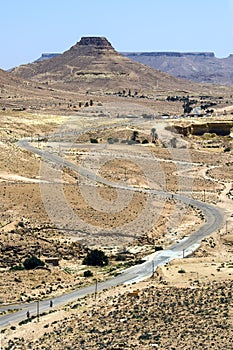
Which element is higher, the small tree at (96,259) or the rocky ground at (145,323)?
the rocky ground at (145,323)

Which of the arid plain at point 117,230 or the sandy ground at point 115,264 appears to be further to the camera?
the arid plain at point 117,230

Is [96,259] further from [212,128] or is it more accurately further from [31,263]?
[212,128]

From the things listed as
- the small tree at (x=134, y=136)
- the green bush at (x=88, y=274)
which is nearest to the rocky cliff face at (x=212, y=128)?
the small tree at (x=134, y=136)

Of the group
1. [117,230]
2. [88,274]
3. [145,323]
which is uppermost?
[145,323]

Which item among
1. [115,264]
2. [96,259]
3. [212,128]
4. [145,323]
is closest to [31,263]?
[96,259]

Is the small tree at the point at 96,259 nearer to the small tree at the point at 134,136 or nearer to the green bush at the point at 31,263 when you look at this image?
the green bush at the point at 31,263

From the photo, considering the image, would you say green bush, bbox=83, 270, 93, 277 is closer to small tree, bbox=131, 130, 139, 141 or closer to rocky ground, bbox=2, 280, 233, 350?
rocky ground, bbox=2, 280, 233, 350

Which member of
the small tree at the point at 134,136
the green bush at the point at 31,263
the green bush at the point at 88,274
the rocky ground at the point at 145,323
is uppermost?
the small tree at the point at 134,136

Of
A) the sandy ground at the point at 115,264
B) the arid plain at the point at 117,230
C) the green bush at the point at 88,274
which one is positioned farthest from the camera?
the green bush at the point at 88,274
